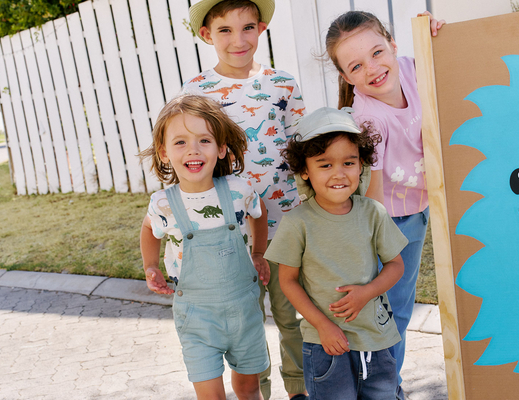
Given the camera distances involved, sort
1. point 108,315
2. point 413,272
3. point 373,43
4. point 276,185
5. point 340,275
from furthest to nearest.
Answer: point 108,315, point 276,185, point 413,272, point 373,43, point 340,275

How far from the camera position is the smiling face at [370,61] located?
1.92m

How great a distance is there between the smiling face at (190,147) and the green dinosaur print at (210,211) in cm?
11

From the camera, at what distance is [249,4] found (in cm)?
225

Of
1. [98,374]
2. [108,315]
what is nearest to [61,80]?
[108,315]

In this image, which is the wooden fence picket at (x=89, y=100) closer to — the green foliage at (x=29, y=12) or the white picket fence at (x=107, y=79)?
the white picket fence at (x=107, y=79)

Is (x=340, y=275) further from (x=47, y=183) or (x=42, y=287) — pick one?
(x=47, y=183)

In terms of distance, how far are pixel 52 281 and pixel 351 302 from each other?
3347 mm

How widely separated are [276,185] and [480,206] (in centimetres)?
86

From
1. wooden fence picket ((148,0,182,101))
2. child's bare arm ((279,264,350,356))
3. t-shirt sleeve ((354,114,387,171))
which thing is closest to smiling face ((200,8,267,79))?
t-shirt sleeve ((354,114,387,171))

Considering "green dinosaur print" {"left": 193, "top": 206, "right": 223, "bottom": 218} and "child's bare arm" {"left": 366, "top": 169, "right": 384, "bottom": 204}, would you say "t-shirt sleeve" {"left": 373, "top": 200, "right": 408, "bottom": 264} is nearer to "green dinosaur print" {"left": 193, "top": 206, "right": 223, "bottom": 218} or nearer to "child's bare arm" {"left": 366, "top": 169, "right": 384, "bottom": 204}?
"child's bare arm" {"left": 366, "top": 169, "right": 384, "bottom": 204}

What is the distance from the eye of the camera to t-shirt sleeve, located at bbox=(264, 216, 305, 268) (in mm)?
1748

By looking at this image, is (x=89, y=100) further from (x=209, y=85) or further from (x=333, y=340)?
(x=333, y=340)

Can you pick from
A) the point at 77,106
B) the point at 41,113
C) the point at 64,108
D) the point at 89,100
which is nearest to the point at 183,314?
the point at 89,100

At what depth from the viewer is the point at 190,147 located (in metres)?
1.93
